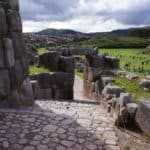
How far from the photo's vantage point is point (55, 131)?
768cm

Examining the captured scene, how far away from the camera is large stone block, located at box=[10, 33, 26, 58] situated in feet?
34.2

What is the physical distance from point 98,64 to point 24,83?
9422 millimetres

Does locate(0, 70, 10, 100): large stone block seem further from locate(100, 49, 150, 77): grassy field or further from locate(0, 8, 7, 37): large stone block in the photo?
locate(100, 49, 150, 77): grassy field

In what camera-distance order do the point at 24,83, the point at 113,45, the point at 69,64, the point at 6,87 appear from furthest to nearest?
the point at 113,45
the point at 69,64
the point at 24,83
the point at 6,87

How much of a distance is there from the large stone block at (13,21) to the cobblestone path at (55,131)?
2.67 metres

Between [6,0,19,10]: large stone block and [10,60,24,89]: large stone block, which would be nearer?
[6,0,19,10]: large stone block

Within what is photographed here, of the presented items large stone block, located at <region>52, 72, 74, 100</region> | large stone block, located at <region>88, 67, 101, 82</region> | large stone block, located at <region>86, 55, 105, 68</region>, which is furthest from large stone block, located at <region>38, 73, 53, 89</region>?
large stone block, located at <region>86, 55, 105, 68</region>

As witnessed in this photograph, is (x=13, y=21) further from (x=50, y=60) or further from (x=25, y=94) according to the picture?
(x=50, y=60)

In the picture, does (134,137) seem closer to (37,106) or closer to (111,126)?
(111,126)

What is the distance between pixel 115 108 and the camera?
9.84m

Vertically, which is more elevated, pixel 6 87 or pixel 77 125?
pixel 6 87

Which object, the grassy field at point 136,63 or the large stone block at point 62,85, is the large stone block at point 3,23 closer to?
the large stone block at point 62,85

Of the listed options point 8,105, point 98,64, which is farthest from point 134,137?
point 98,64

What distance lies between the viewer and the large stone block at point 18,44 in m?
10.4
